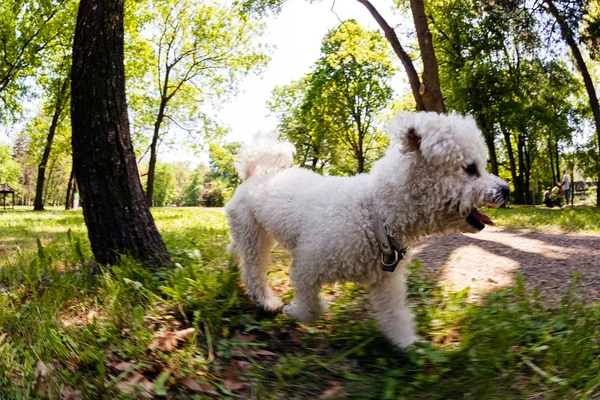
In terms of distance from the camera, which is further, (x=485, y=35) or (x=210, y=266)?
(x=485, y=35)

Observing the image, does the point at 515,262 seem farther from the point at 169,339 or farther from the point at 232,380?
the point at 169,339

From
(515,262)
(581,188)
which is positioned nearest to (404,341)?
(515,262)

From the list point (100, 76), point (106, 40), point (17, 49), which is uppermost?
point (17, 49)

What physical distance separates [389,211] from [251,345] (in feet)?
4.38

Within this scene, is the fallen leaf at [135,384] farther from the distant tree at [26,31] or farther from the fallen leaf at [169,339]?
the distant tree at [26,31]

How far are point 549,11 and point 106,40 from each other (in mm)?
14640

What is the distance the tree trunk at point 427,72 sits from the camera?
8.41 m

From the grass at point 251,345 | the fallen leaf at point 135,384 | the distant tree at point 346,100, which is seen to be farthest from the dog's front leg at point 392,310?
the distant tree at point 346,100

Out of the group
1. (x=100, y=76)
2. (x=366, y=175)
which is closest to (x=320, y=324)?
(x=366, y=175)

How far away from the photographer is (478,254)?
5.49 m

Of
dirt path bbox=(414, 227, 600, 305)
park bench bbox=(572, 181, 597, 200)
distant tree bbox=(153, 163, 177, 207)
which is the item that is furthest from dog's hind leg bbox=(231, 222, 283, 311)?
distant tree bbox=(153, 163, 177, 207)

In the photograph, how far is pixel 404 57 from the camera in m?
9.28

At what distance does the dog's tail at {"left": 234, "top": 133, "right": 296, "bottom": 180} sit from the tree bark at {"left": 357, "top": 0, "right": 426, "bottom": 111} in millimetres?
5873

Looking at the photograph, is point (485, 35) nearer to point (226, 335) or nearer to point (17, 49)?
point (17, 49)
